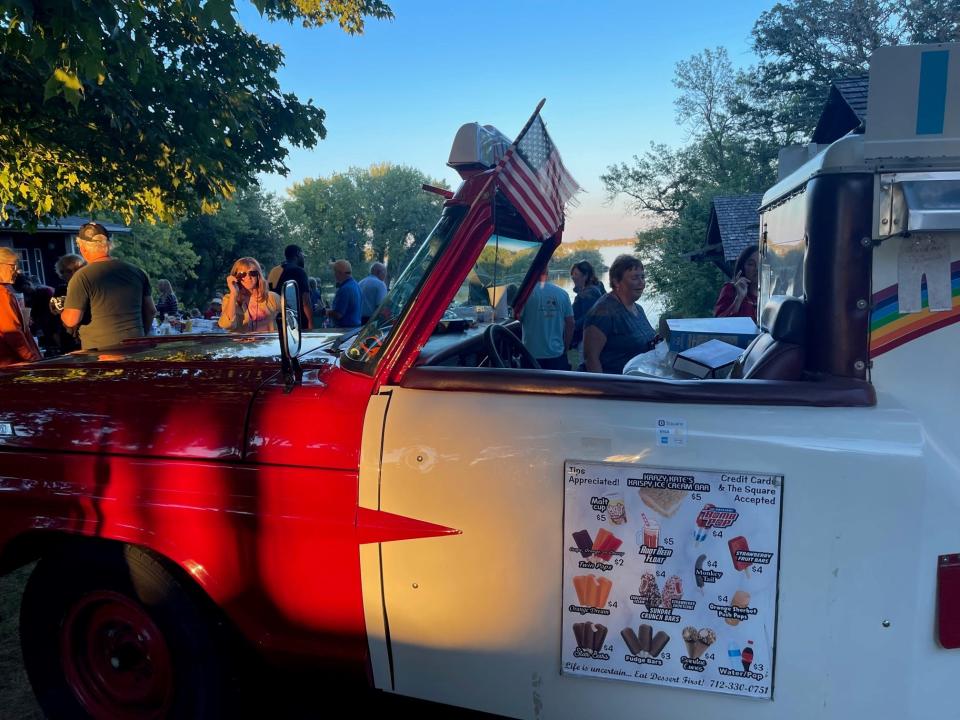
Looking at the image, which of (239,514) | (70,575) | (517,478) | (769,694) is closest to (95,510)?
(70,575)

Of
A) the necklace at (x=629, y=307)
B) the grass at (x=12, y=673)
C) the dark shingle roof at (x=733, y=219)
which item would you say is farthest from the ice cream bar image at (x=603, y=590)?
the dark shingle roof at (x=733, y=219)

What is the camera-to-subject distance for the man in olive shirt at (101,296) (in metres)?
4.79

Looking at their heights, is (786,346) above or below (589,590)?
above

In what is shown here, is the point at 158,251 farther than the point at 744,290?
Yes

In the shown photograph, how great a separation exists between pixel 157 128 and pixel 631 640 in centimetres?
703

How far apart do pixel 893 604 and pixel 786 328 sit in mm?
743

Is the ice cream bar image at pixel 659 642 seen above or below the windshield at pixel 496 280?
below

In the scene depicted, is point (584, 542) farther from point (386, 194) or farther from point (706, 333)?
point (386, 194)

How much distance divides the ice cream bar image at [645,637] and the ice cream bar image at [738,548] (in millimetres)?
298

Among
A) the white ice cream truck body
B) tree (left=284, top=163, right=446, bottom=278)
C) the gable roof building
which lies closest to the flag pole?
the white ice cream truck body

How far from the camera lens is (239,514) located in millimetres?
1961

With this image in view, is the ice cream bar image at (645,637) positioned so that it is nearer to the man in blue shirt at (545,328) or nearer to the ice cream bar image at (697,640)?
the ice cream bar image at (697,640)

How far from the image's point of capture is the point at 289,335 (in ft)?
6.52

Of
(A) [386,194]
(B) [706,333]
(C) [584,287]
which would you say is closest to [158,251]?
(A) [386,194]
